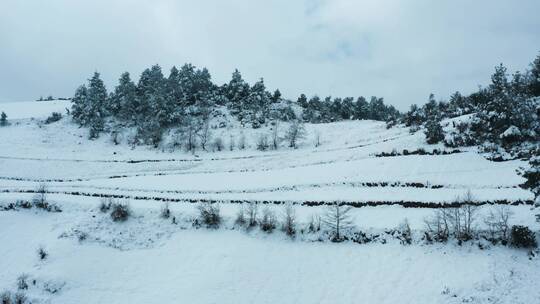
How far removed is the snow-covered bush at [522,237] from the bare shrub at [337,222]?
10.2 meters

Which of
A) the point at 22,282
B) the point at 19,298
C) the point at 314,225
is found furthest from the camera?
the point at 314,225

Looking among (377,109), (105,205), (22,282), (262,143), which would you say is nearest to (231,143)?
(262,143)

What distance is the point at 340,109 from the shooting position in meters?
117

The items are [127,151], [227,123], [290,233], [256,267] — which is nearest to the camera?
[256,267]

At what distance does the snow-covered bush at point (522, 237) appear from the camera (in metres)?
26.2

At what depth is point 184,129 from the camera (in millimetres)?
81000

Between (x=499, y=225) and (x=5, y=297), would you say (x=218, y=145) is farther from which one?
(x=499, y=225)

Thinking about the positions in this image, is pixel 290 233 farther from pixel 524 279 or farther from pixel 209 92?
pixel 209 92

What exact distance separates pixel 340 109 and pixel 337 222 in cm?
8804

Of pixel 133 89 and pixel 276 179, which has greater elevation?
pixel 133 89

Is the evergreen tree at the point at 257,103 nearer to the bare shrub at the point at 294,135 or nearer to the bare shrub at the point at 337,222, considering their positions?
the bare shrub at the point at 294,135

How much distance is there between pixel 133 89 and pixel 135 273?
6475cm

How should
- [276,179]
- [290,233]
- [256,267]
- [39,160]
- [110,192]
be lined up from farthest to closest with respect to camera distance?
[39,160] < [276,179] < [110,192] < [290,233] < [256,267]

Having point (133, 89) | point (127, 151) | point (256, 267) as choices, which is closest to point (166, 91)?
point (133, 89)
